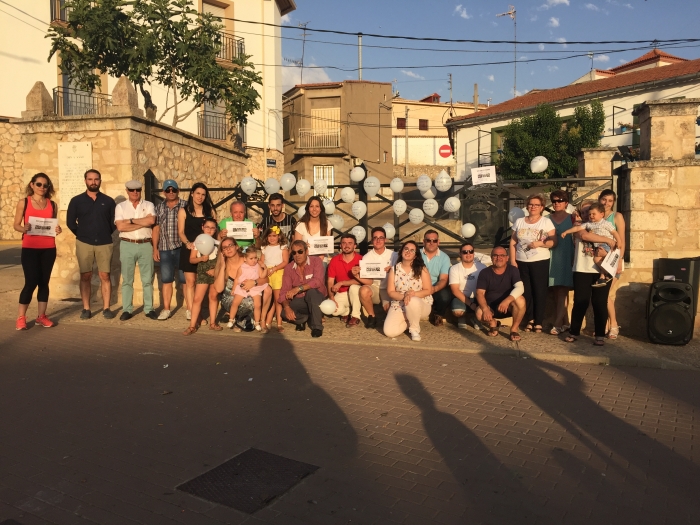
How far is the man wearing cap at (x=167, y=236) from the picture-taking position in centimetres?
846

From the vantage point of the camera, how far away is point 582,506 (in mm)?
3377

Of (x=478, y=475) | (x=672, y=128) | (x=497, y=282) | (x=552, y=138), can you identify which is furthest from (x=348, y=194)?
(x=552, y=138)

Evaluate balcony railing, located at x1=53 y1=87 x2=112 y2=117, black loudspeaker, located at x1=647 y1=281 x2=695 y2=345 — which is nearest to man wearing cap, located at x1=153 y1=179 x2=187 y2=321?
black loudspeaker, located at x1=647 y1=281 x2=695 y2=345

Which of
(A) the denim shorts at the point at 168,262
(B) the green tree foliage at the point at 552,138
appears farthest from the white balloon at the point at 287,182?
(B) the green tree foliage at the point at 552,138

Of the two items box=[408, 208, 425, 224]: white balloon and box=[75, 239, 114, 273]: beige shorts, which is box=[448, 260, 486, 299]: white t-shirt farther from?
box=[75, 239, 114, 273]: beige shorts

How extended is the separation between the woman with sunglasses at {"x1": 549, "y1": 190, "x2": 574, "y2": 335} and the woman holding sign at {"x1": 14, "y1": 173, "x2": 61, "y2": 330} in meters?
6.27

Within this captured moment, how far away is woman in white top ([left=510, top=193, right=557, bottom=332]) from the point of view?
7473mm

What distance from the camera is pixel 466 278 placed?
309 inches

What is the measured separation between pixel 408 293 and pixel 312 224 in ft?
5.91

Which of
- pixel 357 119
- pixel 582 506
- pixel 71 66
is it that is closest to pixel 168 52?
pixel 71 66

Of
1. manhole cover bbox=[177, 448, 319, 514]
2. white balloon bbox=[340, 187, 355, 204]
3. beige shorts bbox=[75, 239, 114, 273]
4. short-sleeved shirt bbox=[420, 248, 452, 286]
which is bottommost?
manhole cover bbox=[177, 448, 319, 514]

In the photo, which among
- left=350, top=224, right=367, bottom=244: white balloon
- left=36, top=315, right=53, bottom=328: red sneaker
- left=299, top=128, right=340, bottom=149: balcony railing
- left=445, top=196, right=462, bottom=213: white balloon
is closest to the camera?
left=36, top=315, right=53, bottom=328: red sneaker

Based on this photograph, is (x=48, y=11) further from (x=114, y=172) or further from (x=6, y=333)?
(x=6, y=333)

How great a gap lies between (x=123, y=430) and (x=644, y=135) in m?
7.25
